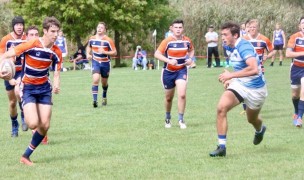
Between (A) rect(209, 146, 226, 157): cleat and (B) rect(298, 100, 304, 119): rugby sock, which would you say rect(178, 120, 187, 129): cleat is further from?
(A) rect(209, 146, 226, 157): cleat

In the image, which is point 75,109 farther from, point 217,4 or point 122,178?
point 217,4

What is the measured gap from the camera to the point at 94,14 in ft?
135

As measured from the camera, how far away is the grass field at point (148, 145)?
8.31 m

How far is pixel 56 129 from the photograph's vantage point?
42.1 ft

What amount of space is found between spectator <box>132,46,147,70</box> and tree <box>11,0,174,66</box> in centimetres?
407

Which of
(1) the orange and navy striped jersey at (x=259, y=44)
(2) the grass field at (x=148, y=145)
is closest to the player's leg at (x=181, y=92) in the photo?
(2) the grass field at (x=148, y=145)

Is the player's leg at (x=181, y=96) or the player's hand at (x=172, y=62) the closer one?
the player's hand at (x=172, y=62)

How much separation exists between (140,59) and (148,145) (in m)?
27.2

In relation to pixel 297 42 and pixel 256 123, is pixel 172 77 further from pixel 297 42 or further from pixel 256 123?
pixel 256 123

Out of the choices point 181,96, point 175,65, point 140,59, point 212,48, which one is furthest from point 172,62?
point 140,59

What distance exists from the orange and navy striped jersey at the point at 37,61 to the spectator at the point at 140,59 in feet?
87.4

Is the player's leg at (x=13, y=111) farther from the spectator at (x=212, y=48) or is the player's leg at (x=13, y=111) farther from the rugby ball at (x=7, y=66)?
the spectator at (x=212, y=48)

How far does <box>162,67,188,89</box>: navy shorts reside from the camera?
12919mm

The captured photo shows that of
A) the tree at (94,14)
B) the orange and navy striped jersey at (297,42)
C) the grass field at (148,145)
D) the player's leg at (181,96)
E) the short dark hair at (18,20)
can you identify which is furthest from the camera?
the tree at (94,14)
